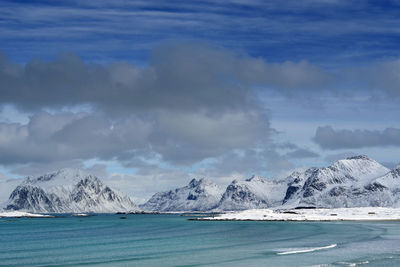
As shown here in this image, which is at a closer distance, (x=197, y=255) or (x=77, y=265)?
(x=77, y=265)

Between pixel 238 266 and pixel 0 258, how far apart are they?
1501 inches

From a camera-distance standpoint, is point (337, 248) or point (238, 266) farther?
point (337, 248)

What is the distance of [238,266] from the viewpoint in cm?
6228

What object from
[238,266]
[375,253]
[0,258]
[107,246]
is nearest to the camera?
[238,266]

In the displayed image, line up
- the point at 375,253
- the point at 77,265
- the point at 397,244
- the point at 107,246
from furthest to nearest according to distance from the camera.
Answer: the point at 107,246, the point at 397,244, the point at 375,253, the point at 77,265

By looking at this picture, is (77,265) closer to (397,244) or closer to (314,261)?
(314,261)

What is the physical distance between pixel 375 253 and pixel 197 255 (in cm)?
2427

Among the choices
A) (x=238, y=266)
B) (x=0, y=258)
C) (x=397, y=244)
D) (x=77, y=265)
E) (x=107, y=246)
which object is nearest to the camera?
(x=238, y=266)

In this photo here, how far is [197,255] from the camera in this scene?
75000mm

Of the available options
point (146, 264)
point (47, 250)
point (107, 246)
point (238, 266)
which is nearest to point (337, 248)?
point (238, 266)

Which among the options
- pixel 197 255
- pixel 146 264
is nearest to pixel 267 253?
pixel 197 255

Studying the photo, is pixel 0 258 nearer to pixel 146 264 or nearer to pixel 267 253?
pixel 146 264

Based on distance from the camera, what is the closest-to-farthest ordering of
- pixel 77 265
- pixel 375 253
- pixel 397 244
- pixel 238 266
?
1. pixel 238 266
2. pixel 77 265
3. pixel 375 253
4. pixel 397 244

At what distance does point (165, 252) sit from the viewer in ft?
263
